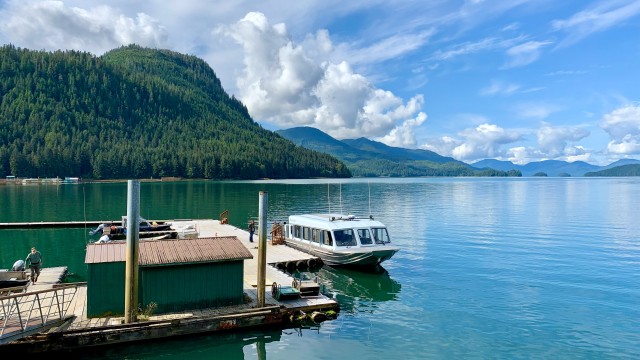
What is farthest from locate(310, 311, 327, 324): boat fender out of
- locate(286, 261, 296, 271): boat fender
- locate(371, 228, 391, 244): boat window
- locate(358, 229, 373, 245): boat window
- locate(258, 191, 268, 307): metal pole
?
locate(371, 228, 391, 244): boat window

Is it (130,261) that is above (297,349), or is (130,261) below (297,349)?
above

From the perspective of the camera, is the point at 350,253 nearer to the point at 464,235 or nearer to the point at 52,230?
the point at 464,235

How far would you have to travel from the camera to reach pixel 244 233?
46.5m

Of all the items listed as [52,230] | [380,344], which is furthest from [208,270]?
[52,230]

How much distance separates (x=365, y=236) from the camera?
110 ft

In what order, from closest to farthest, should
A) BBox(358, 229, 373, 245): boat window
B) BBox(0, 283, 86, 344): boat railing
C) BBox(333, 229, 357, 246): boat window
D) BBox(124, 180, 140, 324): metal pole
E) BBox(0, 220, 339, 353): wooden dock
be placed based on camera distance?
BBox(0, 283, 86, 344): boat railing → BBox(0, 220, 339, 353): wooden dock → BBox(124, 180, 140, 324): metal pole → BBox(358, 229, 373, 245): boat window → BBox(333, 229, 357, 246): boat window

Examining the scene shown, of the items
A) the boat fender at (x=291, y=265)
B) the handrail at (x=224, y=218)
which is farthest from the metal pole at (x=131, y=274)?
the handrail at (x=224, y=218)

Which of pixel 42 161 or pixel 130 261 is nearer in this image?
pixel 130 261

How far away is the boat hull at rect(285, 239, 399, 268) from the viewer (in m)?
31.7

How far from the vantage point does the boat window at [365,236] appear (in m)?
33.1

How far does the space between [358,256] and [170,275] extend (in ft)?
49.9

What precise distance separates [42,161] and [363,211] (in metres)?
169

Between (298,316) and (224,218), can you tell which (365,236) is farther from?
(224,218)

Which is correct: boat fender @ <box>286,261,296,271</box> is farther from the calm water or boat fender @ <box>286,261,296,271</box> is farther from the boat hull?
the boat hull
